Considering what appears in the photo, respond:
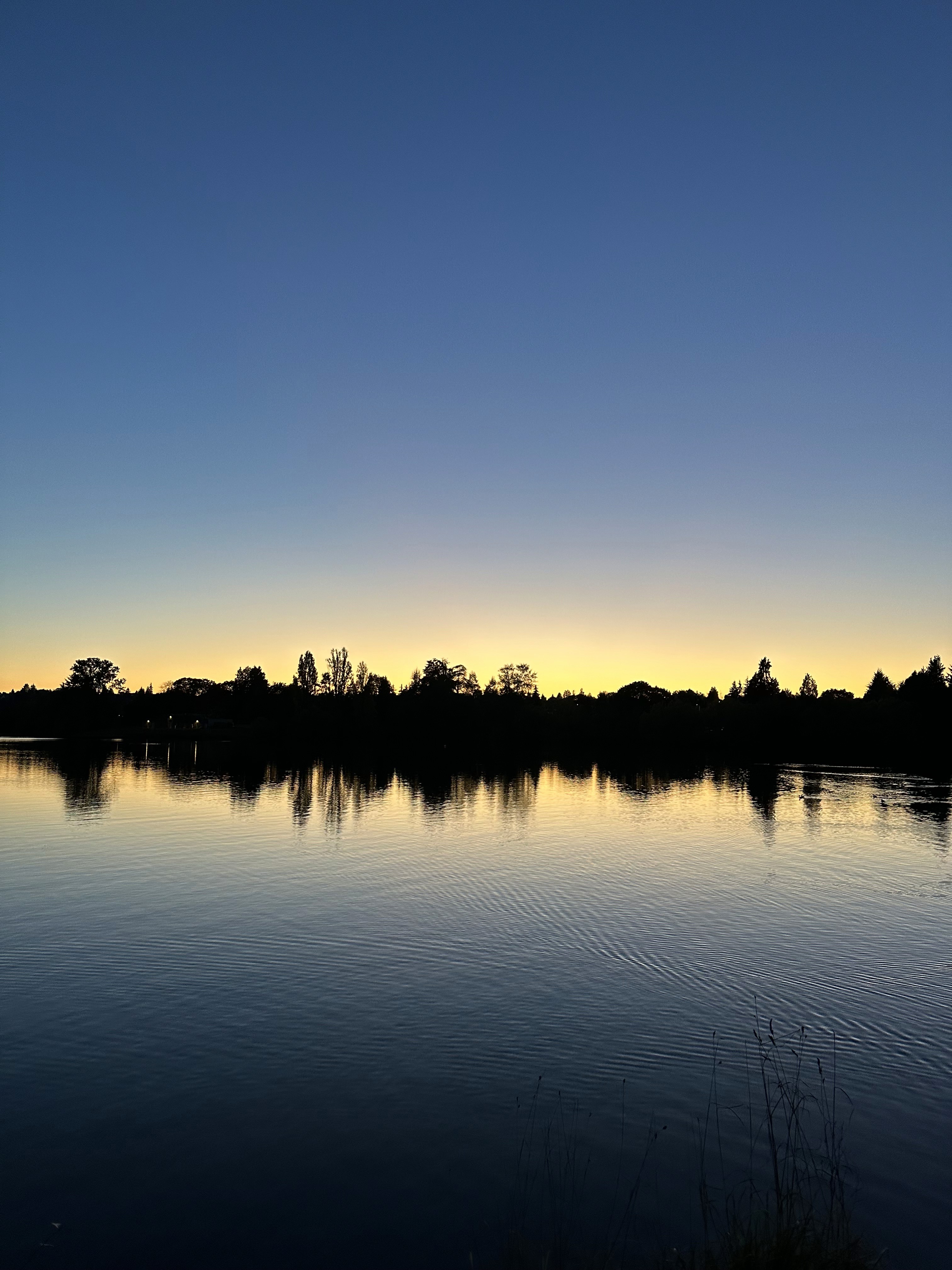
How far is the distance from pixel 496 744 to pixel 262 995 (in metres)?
143

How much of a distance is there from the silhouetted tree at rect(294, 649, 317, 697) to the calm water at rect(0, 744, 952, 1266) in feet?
482

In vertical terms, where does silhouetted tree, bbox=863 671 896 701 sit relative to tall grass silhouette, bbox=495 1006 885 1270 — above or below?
above

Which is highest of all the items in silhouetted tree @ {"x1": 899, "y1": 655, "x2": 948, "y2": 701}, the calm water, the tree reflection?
silhouetted tree @ {"x1": 899, "y1": 655, "x2": 948, "y2": 701}

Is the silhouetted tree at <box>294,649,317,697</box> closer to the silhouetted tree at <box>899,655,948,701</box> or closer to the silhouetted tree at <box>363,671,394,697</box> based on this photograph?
the silhouetted tree at <box>363,671,394,697</box>

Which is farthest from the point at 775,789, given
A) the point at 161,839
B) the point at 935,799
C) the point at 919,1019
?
the point at 919,1019

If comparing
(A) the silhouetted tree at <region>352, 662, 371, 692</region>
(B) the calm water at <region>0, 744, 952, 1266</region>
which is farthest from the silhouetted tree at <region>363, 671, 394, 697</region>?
(B) the calm water at <region>0, 744, 952, 1266</region>

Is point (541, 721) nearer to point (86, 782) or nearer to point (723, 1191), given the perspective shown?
point (86, 782)

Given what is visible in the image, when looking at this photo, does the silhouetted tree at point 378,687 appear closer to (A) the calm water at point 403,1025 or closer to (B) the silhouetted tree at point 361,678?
(B) the silhouetted tree at point 361,678

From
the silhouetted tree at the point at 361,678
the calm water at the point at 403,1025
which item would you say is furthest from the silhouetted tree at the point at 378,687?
the calm water at the point at 403,1025

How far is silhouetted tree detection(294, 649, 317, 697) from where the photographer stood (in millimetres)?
182500

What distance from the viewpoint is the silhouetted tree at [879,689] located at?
143500mm

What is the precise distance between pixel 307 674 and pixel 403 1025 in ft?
567

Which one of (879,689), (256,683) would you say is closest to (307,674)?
(256,683)

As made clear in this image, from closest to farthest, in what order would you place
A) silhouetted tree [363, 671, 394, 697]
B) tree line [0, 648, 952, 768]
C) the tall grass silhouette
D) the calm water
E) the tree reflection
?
1. the tall grass silhouette
2. the calm water
3. the tree reflection
4. tree line [0, 648, 952, 768]
5. silhouetted tree [363, 671, 394, 697]
